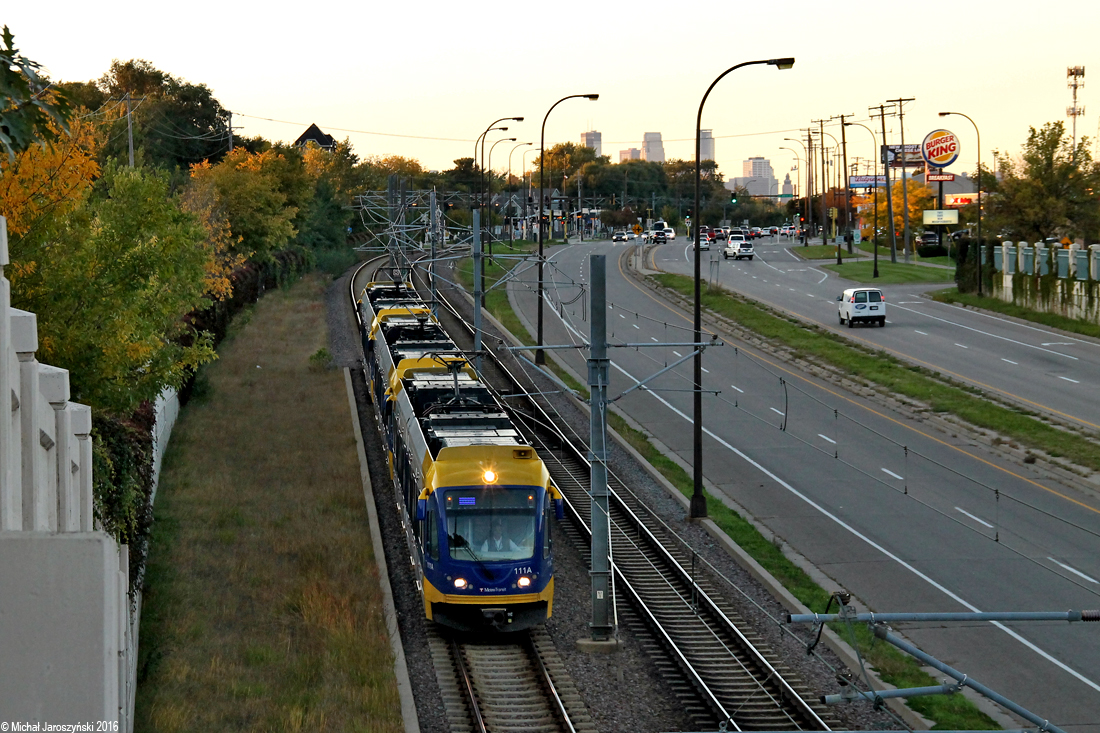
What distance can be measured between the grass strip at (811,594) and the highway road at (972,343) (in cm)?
1281

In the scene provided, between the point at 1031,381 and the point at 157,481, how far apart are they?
1164 inches

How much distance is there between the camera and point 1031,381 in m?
40.5

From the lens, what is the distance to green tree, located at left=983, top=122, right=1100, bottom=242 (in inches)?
2506

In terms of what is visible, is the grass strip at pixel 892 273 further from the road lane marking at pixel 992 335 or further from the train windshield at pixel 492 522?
the train windshield at pixel 492 522

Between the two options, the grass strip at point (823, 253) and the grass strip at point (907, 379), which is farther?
the grass strip at point (823, 253)

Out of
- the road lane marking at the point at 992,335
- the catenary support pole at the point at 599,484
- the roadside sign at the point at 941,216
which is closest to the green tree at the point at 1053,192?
the road lane marking at the point at 992,335

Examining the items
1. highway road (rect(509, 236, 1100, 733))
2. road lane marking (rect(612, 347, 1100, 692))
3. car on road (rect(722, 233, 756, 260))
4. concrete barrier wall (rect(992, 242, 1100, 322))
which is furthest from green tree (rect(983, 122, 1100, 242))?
road lane marking (rect(612, 347, 1100, 692))

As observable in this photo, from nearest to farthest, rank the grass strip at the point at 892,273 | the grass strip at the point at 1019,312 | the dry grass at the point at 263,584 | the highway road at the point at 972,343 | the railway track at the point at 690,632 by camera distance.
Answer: the dry grass at the point at 263,584
the railway track at the point at 690,632
the highway road at the point at 972,343
the grass strip at the point at 1019,312
the grass strip at the point at 892,273

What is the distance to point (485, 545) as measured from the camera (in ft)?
A: 59.3

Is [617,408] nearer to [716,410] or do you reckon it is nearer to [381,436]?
[716,410]

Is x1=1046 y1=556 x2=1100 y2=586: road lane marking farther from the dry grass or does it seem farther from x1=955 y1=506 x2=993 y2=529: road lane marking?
the dry grass

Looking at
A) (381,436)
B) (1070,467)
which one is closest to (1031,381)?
(1070,467)

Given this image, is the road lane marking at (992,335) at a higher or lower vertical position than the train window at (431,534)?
higher

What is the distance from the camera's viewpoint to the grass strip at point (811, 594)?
16.3 m
